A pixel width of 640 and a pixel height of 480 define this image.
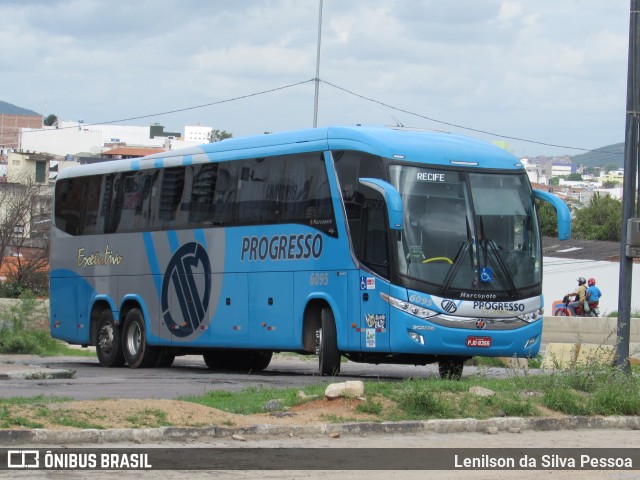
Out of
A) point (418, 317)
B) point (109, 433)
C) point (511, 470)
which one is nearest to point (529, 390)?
point (418, 317)

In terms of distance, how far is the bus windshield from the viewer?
17.7 meters

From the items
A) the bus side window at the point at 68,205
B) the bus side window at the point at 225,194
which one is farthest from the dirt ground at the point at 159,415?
the bus side window at the point at 68,205

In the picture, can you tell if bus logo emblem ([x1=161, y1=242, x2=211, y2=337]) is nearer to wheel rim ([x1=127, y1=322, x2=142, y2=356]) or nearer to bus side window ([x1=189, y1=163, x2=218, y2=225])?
Answer: bus side window ([x1=189, y1=163, x2=218, y2=225])

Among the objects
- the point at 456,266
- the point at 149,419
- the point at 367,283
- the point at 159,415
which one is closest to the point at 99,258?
the point at 367,283

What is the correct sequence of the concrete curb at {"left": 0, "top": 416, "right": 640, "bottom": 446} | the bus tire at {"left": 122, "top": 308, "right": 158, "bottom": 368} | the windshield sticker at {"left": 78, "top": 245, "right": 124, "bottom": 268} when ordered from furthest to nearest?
the windshield sticker at {"left": 78, "top": 245, "right": 124, "bottom": 268}, the bus tire at {"left": 122, "top": 308, "right": 158, "bottom": 368}, the concrete curb at {"left": 0, "top": 416, "right": 640, "bottom": 446}

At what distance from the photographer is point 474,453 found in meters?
11.0

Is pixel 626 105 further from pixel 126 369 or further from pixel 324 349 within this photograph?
pixel 126 369

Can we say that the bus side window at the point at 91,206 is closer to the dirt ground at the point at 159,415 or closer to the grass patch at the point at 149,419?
the dirt ground at the point at 159,415

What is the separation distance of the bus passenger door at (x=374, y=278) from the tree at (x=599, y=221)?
8019 centimetres

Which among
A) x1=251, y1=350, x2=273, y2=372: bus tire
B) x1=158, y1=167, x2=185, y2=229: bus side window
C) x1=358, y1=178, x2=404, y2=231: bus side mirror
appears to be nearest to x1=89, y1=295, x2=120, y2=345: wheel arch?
x1=158, y1=167, x2=185, y2=229: bus side window

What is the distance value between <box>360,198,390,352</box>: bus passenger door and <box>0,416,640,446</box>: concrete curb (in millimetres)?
4755

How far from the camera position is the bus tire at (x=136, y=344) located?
23.9 metres

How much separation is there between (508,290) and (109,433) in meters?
8.83

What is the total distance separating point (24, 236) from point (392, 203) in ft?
200
